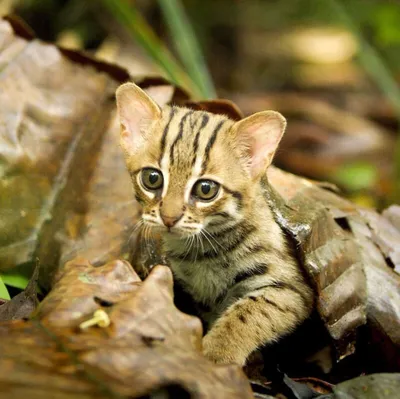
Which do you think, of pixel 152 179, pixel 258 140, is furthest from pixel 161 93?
pixel 152 179

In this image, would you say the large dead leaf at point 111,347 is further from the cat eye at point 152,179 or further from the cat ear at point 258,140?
the cat ear at point 258,140

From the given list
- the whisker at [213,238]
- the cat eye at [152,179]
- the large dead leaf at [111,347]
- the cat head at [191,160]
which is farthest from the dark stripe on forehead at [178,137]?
the large dead leaf at [111,347]

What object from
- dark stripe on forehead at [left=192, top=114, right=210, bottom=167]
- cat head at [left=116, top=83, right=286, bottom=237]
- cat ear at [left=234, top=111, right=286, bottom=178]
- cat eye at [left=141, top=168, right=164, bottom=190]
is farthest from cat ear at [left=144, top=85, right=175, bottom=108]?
cat eye at [left=141, top=168, right=164, bottom=190]

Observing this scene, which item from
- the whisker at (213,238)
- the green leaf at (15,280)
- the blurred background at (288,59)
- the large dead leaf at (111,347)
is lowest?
the blurred background at (288,59)

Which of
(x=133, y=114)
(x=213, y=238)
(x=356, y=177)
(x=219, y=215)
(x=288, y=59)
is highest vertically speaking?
(x=133, y=114)

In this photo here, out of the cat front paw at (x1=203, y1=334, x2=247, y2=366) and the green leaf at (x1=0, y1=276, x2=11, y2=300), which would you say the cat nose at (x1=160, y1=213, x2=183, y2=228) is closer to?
the cat front paw at (x1=203, y1=334, x2=247, y2=366)

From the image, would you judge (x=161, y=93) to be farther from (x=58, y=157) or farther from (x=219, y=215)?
(x=219, y=215)
